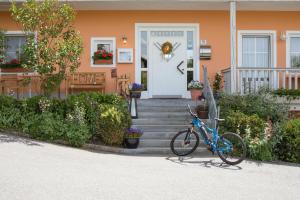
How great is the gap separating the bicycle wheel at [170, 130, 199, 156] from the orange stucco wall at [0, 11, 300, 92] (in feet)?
14.5

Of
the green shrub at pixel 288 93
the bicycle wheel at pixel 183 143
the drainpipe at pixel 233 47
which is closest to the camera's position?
the bicycle wheel at pixel 183 143

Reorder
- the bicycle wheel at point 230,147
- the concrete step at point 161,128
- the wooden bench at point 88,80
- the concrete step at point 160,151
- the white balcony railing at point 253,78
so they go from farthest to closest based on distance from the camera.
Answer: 1. the wooden bench at point 88,80
2. the white balcony railing at point 253,78
3. the concrete step at point 161,128
4. the concrete step at point 160,151
5. the bicycle wheel at point 230,147

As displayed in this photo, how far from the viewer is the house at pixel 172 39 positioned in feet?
43.9

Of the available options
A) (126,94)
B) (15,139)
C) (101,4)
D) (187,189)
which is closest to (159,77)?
(126,94)

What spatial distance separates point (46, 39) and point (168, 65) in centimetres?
428

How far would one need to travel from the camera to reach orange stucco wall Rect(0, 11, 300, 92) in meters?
13.4

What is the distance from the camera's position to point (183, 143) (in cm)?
922

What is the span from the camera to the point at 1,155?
8219 millimetres

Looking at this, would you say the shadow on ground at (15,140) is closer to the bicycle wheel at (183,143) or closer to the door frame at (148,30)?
the bicycle wheel at (183,143)

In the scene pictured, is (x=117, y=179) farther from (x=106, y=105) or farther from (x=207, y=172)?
(x=106, y=105)

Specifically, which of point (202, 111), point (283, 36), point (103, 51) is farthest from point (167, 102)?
point (283, 36)

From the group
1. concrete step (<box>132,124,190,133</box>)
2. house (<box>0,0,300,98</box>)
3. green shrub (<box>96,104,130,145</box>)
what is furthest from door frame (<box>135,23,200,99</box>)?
green shrub (<box>96,104,130,145</box>)

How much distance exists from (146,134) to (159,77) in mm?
3601

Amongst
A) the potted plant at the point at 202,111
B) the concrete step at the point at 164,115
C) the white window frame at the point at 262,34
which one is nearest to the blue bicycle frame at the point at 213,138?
the potted plant at the point at 202,111
